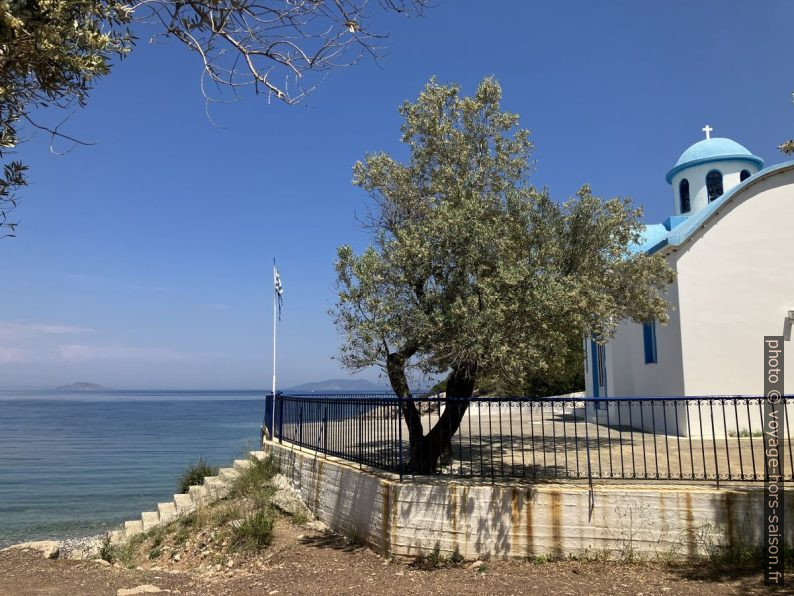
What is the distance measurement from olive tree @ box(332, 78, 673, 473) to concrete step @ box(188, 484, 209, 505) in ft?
19.0

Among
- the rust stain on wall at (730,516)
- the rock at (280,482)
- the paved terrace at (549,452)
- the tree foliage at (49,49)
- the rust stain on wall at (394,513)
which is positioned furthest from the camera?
the rock at (280,482)

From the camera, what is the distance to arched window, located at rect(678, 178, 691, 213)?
22906 millimetres

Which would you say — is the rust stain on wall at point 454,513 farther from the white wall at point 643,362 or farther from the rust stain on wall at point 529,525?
the white wall at point 643,362

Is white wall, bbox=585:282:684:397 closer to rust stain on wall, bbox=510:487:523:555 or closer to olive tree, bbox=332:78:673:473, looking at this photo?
olive tree, bbox=332:78:673:473

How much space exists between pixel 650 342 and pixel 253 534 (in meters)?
12.0

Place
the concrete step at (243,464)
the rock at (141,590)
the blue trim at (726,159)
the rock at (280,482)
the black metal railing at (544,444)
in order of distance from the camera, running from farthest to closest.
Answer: the blue trim at (726,159) → the concrete step at (243,464) → the rock at (280,482) → the black metal railing at (544,444) → the rock at (141,590)

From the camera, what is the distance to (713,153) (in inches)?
869

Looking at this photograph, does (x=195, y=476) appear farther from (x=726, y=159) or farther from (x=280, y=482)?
(x=726, y=159)

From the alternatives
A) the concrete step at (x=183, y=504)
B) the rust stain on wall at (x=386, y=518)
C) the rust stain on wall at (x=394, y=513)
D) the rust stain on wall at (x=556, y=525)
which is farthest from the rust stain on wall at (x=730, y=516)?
the concrete step at (x=183, y=504)

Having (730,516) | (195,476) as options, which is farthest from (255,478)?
(730,516)

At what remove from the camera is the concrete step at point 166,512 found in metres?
13.4

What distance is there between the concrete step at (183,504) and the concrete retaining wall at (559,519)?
19.9 feet

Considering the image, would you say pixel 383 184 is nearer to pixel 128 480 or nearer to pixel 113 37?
pixel 113 37

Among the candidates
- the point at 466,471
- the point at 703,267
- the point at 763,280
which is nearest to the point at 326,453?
the point at 466,471
